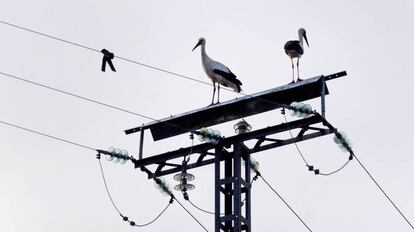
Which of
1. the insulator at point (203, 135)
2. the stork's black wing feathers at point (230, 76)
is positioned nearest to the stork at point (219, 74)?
the stork's black wing feathers at point (230, 76)

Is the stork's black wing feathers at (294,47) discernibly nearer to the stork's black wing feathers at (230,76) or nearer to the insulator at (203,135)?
the stork's black wing feathers at (230,76)

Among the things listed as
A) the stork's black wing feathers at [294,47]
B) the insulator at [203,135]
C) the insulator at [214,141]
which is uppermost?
the stork's black wing feathers at [294,47]

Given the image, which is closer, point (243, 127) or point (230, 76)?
point (243, 127)

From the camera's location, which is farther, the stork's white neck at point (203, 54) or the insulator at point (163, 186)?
the stork's white neck at point (203, 54)

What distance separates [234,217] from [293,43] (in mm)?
6086

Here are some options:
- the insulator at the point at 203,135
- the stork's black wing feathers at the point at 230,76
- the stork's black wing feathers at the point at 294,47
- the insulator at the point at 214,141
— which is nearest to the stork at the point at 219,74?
the stork's black wing feathers at the point at 230,76

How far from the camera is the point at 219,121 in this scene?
17.9 metres

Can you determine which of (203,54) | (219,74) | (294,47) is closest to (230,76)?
(219,74)

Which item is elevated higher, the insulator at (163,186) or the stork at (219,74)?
the stork at (219,74)

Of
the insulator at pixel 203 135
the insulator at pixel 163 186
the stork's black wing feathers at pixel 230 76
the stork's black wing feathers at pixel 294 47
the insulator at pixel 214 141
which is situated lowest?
the insulator at pixel 163 186

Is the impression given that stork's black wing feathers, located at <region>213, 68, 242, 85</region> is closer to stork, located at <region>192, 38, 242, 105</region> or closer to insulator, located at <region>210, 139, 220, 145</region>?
stork, located at <region>192, 38, 242, 105</region>

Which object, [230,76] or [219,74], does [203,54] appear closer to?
[219,74]

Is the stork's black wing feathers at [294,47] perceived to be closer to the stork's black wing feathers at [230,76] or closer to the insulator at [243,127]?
the stork's black wing feathers at [230,76]

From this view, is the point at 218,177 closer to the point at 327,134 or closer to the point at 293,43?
the point at 327,134
